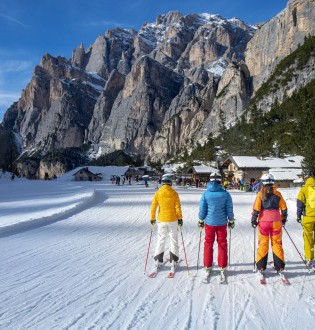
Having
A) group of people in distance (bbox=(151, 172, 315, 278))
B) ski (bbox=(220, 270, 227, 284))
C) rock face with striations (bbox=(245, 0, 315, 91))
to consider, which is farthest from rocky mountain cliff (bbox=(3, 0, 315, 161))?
ski (bbox=(220, 270, 227, 284))

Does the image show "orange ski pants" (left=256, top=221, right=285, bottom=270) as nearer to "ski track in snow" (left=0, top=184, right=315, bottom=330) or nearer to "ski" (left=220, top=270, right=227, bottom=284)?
"ski track in snow" (left=0, top=184, right=315, bottom=330)

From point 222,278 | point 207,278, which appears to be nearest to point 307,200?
point 222,278

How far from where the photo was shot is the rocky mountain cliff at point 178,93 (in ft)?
360

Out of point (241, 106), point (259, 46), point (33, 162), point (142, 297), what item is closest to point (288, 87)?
point (241, 106)

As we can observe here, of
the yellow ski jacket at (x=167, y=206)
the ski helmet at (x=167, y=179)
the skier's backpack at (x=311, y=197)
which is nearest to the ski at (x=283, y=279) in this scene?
the skier's backpack at (x=311, y=197)

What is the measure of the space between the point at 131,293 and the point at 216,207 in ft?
6.88

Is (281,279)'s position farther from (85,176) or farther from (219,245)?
(85,176)

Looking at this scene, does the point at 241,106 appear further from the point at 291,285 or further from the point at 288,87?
the point at 291,285

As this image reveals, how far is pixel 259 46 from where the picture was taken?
4594 inches

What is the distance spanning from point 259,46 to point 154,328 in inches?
4983

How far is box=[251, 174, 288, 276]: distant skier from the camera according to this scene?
566 cm

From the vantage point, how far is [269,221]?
5684mm

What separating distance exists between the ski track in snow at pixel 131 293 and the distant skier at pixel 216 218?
0.39 m

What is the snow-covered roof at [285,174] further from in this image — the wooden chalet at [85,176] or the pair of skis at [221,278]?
the wooden chalet at [85,176]
